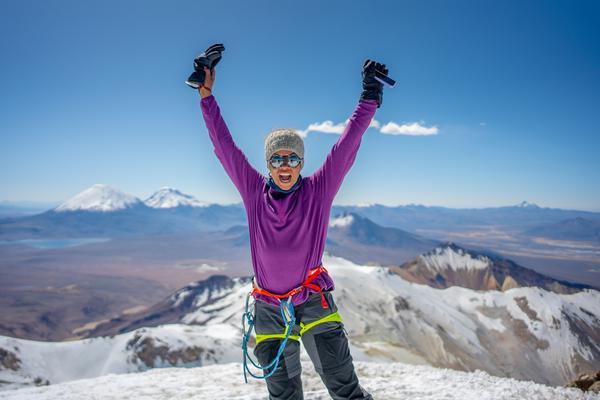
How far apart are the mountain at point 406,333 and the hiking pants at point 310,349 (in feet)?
196

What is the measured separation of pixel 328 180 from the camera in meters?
3.41

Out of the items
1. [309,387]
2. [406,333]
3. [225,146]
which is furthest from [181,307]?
[225,146]

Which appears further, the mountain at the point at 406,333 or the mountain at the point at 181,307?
the mountain at the point at 181,307

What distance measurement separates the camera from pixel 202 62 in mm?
3523

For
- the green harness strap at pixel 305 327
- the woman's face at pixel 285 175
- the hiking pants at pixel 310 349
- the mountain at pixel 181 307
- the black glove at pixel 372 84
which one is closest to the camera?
the hiking pants at pixel 310 349

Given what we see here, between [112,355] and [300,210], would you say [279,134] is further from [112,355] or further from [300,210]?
[112,355]

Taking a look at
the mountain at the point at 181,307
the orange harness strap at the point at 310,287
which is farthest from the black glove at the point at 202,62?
the mountain at the point at 181,307

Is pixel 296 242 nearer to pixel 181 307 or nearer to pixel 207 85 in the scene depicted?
pixel 207 85

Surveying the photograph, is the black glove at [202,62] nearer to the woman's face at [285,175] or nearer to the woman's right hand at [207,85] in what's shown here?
the woman's right hand at [207,85]

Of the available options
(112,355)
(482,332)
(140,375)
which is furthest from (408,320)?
(140,375)

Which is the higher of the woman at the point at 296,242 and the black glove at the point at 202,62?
the black glove at the point at 202,62

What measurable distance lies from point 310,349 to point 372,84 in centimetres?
254

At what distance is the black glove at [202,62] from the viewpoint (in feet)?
11.4

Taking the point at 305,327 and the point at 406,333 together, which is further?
the point at 406,333
